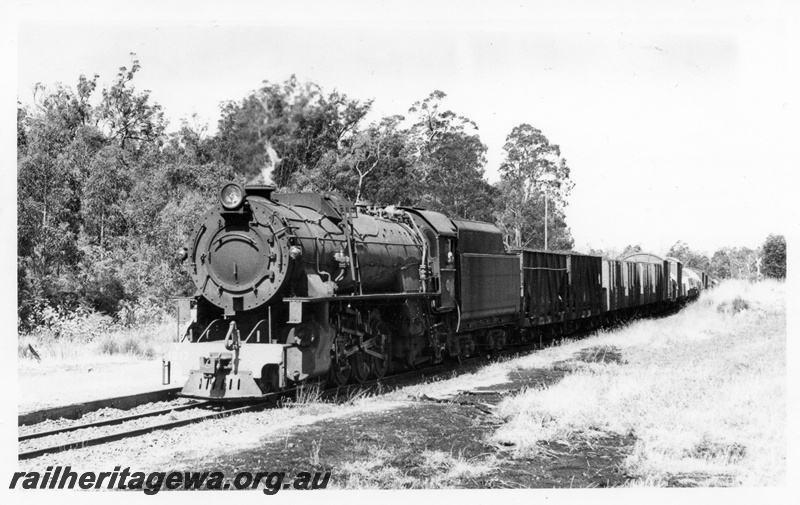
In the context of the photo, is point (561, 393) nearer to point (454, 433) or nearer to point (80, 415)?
point (454, 433)

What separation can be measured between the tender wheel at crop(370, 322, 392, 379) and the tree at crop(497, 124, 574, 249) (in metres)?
26.5

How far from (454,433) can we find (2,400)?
216 inches

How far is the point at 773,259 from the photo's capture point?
41.2 metres

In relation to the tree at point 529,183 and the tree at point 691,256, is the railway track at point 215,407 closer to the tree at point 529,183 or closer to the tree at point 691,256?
the tree at point 529,183

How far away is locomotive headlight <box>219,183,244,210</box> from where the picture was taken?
37.6ft

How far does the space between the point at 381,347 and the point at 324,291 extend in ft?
9.26

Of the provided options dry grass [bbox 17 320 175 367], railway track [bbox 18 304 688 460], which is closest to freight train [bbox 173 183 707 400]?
railway track [bbox 18 304 688 460]

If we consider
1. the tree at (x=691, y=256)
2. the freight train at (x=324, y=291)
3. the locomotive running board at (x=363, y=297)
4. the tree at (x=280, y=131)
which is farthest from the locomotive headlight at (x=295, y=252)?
the tree at (x=691, y=256)

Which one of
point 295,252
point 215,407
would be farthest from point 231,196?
point 215,407

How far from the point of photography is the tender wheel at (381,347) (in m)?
14.0

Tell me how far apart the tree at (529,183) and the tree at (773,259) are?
37.7ft

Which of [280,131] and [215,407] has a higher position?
[280,131]

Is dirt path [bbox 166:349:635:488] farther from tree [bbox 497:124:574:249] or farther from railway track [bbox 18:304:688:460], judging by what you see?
tree [bbox 497:124:574:249]

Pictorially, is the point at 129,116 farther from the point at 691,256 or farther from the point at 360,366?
the point at 691,256
